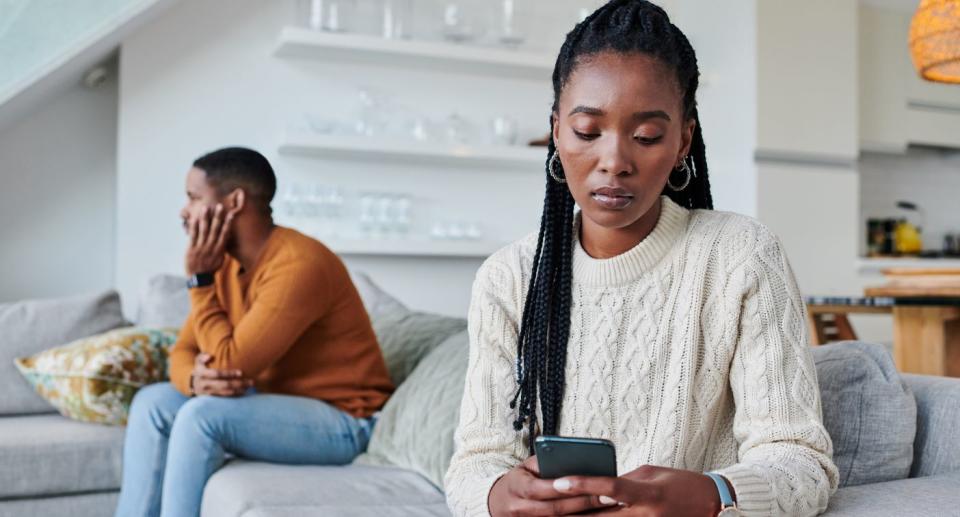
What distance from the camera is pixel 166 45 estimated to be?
4078 mm

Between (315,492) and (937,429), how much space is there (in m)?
1.08

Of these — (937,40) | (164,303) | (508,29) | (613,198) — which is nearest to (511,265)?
(613,198)

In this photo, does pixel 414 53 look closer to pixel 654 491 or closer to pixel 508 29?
pixel 508 29

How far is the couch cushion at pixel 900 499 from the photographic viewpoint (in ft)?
3.40

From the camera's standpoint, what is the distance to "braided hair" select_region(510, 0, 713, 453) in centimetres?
118

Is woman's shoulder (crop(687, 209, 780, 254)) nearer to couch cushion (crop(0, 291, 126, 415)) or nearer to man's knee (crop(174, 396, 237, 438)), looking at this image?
man's knee (crop(174, 396, 237, 438))

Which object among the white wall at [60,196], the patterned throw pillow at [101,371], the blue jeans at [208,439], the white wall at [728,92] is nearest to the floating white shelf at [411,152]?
the white wall at [60,196]

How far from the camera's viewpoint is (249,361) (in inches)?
85.0

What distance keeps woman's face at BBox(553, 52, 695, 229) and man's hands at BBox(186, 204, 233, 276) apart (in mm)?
1330

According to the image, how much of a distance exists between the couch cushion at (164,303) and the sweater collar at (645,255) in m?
2.20

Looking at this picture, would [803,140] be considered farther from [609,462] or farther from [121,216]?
[609,462]

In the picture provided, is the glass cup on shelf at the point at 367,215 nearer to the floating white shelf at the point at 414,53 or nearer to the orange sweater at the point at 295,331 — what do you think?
the floating white shelf at the point at 414,53

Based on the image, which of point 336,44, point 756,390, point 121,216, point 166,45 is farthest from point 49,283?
point 756,390

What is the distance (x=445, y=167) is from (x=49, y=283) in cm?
176
